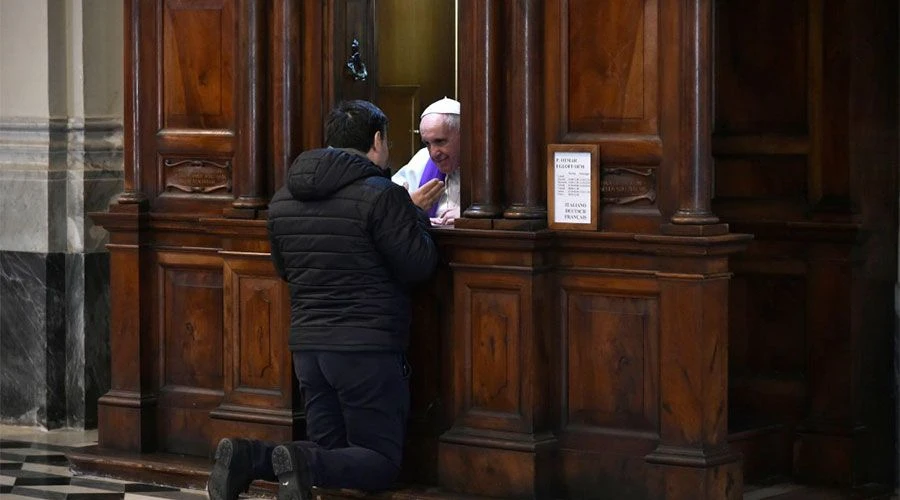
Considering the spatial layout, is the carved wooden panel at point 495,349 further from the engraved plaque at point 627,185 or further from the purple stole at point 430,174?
the purple stole at point 430,174

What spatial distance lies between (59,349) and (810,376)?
13.3ft

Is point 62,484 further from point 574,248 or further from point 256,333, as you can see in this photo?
point 574,248

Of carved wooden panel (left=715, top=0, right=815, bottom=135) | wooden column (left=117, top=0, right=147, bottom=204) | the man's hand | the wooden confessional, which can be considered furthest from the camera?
wooden column (left=117, top=0, right=147, bottom=204)

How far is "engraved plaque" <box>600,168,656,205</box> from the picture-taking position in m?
7.19

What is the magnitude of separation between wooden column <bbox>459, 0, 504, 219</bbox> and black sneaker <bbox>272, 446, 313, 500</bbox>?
1.23m

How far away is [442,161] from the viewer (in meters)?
8.07

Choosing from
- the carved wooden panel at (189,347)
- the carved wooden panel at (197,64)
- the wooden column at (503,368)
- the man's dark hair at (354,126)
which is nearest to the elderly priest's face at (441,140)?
the man's dark hair at (354,126)

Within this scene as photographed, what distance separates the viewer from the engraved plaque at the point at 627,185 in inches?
283

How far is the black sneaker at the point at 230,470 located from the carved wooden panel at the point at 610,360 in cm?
132

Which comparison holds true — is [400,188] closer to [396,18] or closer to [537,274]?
[537,274]

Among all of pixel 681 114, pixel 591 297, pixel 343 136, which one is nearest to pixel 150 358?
pixel 343 136

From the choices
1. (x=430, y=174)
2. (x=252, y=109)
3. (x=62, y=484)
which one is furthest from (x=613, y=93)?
(x=62, y=484)

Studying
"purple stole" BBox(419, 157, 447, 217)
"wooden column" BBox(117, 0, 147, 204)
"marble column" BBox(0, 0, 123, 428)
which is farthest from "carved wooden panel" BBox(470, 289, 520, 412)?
"marble column" BBox(0, 0, 123, 428)

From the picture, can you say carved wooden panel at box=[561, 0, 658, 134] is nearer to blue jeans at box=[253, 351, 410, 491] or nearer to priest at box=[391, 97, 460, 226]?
priest at box=[391, 97, 460, 226]
